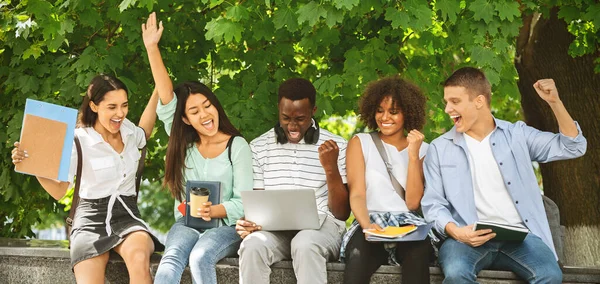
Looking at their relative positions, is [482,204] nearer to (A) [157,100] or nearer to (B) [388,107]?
(B) [388,107]

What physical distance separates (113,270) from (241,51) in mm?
3281

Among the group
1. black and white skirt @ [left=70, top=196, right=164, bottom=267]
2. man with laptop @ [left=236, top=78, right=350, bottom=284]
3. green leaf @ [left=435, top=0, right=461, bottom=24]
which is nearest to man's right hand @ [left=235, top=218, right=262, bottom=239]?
man with laptop @ [left=236, top=78, right=350, bottom=284]

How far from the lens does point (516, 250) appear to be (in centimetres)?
524

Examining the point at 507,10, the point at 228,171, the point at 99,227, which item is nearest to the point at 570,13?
the point at 507,10

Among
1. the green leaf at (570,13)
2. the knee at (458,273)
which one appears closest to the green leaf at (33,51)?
the knee at (458,273)

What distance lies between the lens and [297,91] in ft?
19.9

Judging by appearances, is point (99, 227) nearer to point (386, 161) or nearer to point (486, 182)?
point (386, 161)

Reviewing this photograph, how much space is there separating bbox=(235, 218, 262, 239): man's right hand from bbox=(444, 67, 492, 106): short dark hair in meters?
1.52

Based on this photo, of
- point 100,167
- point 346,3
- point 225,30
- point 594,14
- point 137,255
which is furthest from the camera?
point 594,14

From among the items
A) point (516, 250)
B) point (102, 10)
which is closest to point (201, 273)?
point (516, 250)

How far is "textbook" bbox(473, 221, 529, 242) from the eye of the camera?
4.98 m

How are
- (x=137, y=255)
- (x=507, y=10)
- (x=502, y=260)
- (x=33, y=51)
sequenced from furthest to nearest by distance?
1. (x=33, y=51)
2. (x=507, y=10)
3. (x=137, y=255)
4. (x=502, y=260)

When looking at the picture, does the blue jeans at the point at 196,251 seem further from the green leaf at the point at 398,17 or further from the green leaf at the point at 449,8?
the green leaf at the point at 449,8

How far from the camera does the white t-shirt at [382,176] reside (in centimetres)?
568
